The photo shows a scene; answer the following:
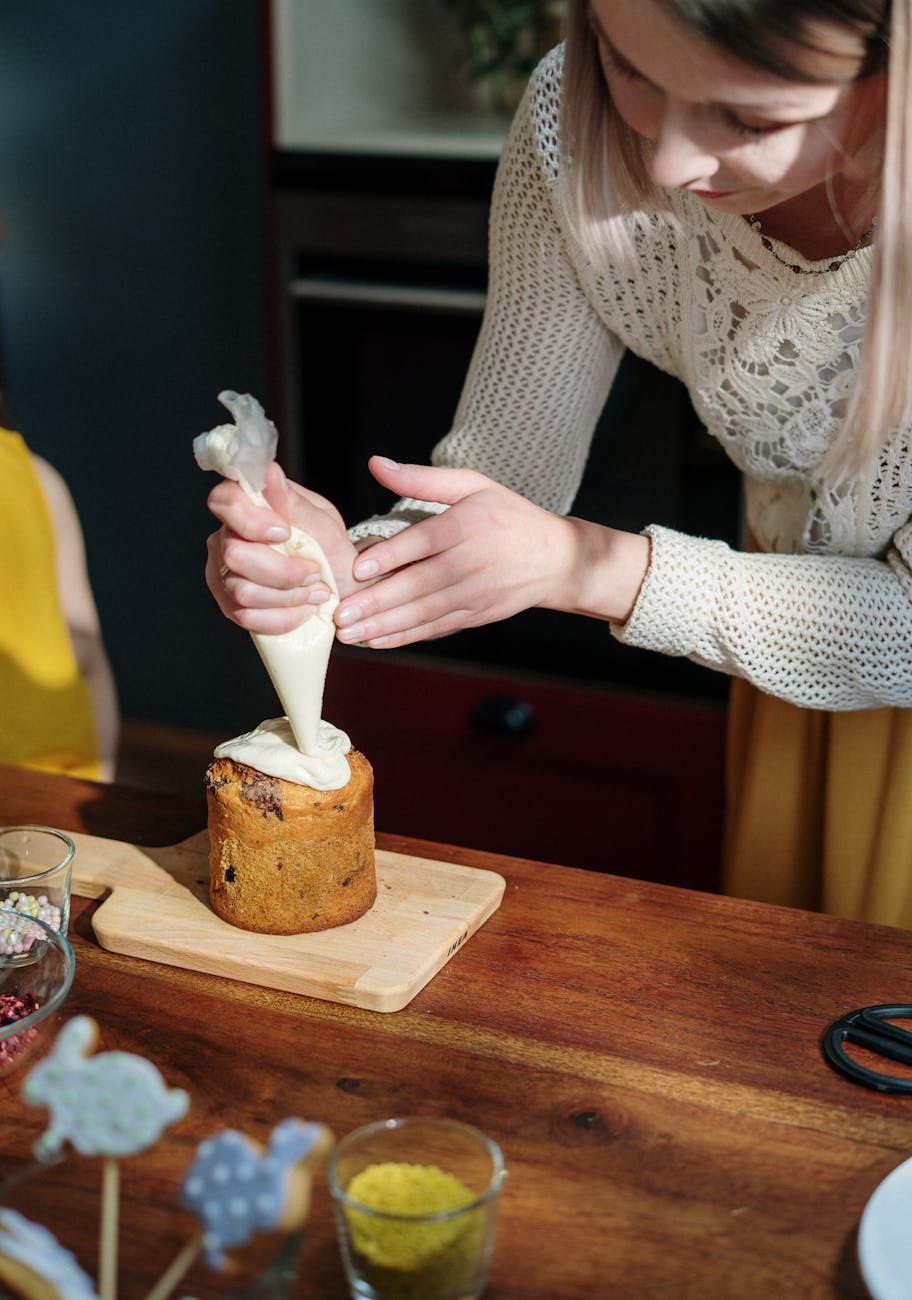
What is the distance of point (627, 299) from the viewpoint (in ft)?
4.58

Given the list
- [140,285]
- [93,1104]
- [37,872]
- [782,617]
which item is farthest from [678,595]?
[140,285]

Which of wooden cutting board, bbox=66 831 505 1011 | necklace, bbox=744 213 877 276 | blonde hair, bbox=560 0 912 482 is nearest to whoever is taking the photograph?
blonde hair, bbox=560 0 912 482

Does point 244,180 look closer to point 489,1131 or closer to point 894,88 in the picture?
point 894,88

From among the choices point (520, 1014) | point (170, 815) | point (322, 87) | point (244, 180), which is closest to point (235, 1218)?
point (520, 1014)

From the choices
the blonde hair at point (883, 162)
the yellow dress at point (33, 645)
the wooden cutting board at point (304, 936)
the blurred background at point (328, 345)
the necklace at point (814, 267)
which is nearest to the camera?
the blonde hair at point (883, 162)

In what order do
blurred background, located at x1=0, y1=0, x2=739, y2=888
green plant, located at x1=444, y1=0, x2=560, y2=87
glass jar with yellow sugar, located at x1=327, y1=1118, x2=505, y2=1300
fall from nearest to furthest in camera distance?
glass jar with yellow sugar, located at x1=327, y1=1118, x2=505, y2=1300 < blurred background, located at x1=0, y1=0, x2=739, y2=888 < green plant, located at x1=444, y1=0, x2=560, y2=87

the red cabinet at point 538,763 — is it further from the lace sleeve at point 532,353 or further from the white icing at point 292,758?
the white icing at point 292,758

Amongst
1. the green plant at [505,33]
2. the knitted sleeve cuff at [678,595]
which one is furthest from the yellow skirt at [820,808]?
the green plant at [505,33]

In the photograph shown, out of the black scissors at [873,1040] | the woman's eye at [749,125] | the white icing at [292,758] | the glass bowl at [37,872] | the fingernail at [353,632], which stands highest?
the woman's eye at [749,125]

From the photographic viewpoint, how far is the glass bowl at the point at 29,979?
92cm

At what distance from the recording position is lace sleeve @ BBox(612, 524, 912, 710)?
4.03ft

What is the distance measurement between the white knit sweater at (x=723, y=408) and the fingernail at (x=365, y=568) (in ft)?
0.65

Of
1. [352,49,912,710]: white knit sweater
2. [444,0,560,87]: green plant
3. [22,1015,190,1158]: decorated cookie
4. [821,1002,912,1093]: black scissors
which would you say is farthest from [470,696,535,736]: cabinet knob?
[22,1015,190,1158]: decorated cookie

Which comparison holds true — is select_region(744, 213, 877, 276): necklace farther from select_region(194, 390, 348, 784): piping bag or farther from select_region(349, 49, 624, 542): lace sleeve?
select_region(194, 390, 348, 784): piping bag
